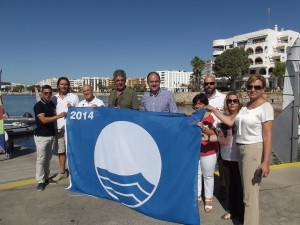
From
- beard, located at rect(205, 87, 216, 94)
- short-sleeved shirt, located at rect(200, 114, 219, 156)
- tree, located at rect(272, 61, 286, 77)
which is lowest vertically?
short-sleeved shirt, located at rect(200, 114, 219, 156)

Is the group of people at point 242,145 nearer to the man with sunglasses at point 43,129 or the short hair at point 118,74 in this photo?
the short hair at point 118,74

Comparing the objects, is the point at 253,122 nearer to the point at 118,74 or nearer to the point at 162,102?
the point at 162,102

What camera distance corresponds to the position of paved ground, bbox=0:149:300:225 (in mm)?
3725

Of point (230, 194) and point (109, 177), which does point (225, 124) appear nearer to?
point (230, 194)

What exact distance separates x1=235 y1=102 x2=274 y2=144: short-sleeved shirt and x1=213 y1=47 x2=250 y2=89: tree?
68732 mm

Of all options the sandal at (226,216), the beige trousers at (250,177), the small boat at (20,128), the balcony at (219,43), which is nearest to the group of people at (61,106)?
the beige trousers at (250,177)

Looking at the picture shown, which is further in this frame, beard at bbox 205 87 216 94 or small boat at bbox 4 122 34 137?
small boat at bbox 4 122 34 137

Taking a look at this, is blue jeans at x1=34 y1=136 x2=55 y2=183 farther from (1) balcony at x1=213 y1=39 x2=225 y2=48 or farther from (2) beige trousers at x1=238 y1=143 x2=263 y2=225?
(1) balcony at x1=213 y1=39 x2=225 y2=48

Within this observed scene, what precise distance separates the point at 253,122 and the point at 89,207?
254cm

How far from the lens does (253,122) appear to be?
3133 millimetres

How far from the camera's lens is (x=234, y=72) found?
231ft

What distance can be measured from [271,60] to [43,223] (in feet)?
242

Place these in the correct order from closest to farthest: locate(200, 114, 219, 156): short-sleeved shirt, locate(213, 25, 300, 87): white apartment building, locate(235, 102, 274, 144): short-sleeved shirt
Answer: locate(235, 102, 274, 144): short-sleeved shirt → locate(200, 114, 219, 156): short-sleeved shirt → locate(213, 25, 300, 87): white apartment building

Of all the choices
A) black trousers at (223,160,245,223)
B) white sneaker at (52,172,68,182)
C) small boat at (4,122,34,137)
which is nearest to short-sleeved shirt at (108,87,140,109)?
white sneaker at (52,172,68,182)
